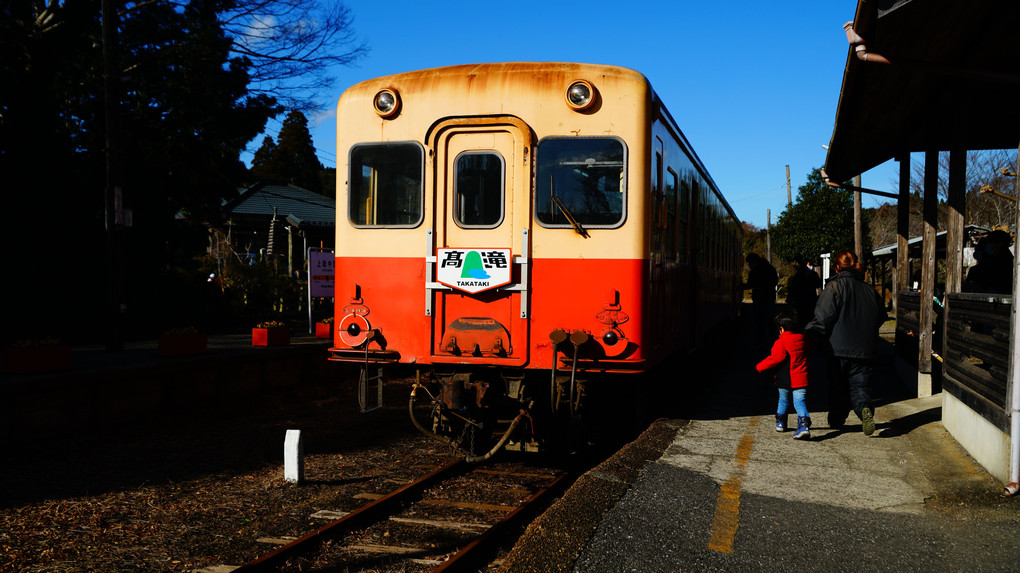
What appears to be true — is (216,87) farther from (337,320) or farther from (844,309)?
(844,309)

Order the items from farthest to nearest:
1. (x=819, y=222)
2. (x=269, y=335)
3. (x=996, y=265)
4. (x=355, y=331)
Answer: (x=819, y=222) < (x=269, y=335) < (x=996, y=265) < (x=355, y=331)

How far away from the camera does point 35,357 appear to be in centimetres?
861

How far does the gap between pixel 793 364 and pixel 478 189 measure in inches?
126

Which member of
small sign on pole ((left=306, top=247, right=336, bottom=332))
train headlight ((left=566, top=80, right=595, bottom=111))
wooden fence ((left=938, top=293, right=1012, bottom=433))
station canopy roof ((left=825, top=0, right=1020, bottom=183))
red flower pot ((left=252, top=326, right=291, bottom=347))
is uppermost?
station canopy roof ((left=825, top=0, right=1020, bottom=183))

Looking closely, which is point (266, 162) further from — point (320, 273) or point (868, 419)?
point (868, 419)

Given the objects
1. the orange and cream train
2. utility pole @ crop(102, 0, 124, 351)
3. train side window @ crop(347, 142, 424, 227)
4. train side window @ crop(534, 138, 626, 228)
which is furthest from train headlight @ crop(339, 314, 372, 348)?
utility pole @ crop(102, 0, 124, 351)

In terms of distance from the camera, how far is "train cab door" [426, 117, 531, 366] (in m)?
6.33

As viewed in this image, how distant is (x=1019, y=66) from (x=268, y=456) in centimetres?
791

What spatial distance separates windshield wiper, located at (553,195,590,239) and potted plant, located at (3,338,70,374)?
5.99m

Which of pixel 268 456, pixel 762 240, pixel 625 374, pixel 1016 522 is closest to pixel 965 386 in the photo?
pixel 1016 522

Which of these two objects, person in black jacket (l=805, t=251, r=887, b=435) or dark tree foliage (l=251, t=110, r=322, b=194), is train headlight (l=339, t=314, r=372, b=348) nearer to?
person in black jacket (l=805, t=251, r=887, b=435)

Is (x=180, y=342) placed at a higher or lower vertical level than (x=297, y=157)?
lower

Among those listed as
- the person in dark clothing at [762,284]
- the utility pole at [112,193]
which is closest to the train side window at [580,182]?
the utility pole at [112,193]

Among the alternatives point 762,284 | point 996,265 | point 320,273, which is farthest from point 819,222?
point 996,265
